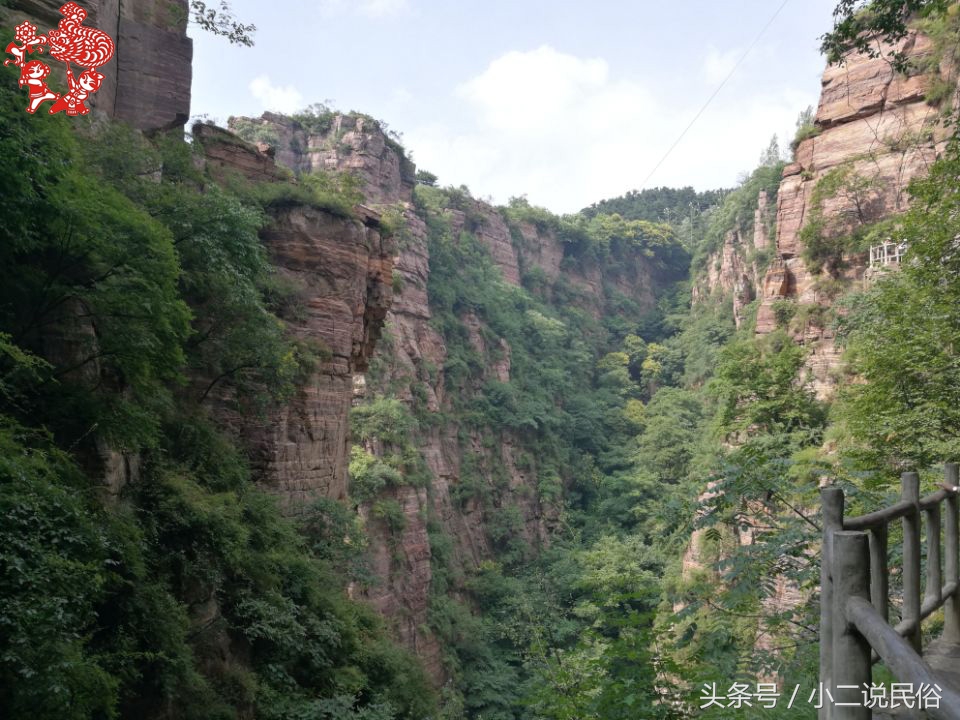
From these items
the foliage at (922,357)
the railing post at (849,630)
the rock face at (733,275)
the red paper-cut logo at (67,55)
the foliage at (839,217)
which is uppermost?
the rock face at (733,275)

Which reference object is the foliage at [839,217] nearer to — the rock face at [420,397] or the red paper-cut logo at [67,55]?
the rock face at [420,397]

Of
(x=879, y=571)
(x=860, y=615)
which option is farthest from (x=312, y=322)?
(x=860, y=615)

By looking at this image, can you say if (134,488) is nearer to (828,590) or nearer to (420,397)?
(828,590)

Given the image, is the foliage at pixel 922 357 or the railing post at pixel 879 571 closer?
the railing post at pixel 879 571

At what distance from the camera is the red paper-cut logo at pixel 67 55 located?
714cm

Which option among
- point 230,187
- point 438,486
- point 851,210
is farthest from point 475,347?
point 230,187

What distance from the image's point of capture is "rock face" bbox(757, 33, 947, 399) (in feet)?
Result: 60.0

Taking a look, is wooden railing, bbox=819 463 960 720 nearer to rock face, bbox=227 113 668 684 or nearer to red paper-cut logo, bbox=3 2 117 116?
red paper-cut logo, bbox=3 2 117 116

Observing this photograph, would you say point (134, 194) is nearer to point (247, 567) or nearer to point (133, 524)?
point (133, 524)

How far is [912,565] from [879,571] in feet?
1.65

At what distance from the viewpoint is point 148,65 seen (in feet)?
41.0

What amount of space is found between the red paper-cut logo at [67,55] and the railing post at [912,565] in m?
8.29

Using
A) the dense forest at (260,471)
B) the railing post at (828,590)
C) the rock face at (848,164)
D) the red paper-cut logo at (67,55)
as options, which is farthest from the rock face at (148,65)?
the rock face at (848,164)

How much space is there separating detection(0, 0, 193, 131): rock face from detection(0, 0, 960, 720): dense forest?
0.77 metres
